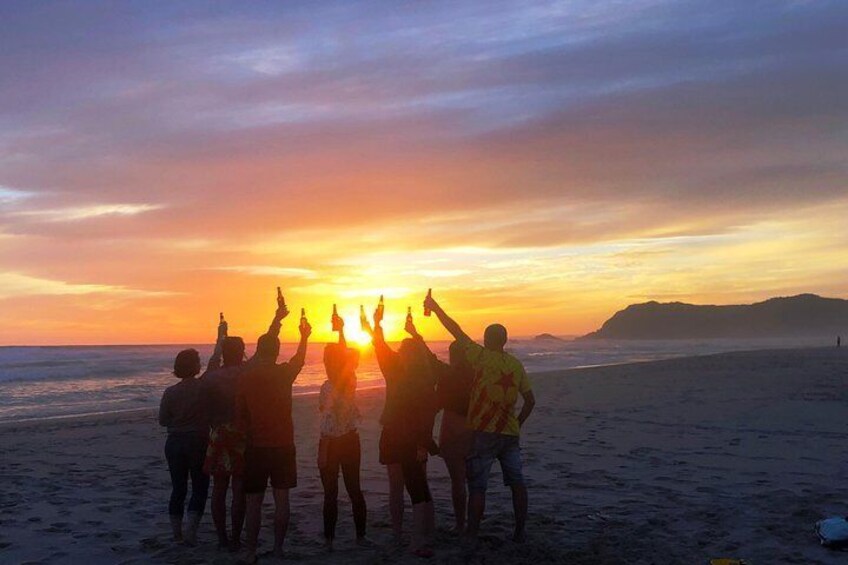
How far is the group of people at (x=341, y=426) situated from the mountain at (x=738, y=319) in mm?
155373

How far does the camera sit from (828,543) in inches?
229

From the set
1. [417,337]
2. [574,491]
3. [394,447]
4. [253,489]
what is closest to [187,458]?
[253,489]

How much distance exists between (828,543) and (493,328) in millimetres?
3137

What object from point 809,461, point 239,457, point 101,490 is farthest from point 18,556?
point 809,461

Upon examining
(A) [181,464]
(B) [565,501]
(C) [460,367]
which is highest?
(C) [460,367]

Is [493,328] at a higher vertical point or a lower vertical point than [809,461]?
higher

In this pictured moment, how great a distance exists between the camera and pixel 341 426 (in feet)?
20.2

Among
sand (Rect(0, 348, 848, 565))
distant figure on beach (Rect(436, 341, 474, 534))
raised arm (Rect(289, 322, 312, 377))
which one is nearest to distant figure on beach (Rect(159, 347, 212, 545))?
sand (Rect(0, 348, 848, 565))

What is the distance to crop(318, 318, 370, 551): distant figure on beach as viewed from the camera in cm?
615

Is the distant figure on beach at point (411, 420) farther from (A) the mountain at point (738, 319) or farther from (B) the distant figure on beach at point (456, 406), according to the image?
(A) the mountain at point (738, 319)

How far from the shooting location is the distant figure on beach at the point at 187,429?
6.32 m

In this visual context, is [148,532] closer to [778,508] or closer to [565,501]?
[565,501]

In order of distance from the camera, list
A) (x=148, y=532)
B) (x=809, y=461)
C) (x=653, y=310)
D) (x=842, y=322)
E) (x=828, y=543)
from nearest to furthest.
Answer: (x=828, y=543)
(x=148, y=532)
(x=809, y=461)
(x=842, y=322)
(x=653, y=310)

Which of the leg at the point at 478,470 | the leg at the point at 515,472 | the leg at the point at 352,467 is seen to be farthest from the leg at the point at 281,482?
the leg at the point at 515,472
